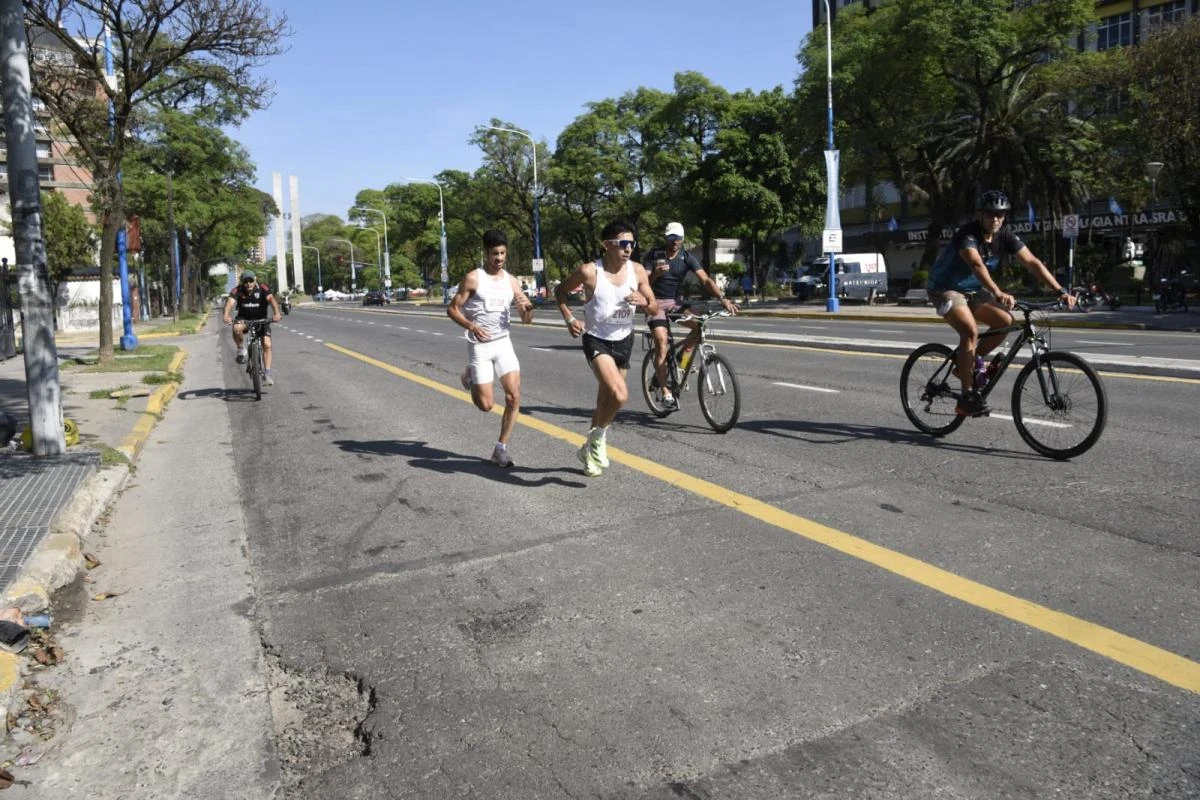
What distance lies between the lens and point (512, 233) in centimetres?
7819

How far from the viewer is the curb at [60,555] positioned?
12.0 ft

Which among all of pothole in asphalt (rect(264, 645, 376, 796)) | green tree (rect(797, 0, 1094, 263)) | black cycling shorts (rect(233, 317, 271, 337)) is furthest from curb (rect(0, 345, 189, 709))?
green tree (rect(797, 0, 1094, 263))

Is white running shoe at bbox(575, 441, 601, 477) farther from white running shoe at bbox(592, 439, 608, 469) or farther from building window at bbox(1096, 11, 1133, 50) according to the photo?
building window at bbox(1096, 11, 1133, 50)

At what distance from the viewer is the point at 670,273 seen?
31.0 feet

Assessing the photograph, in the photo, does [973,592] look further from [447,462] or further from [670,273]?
[670,273]

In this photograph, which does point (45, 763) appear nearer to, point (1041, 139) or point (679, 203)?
point (1041, 139)

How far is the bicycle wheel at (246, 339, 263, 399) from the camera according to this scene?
12453mm

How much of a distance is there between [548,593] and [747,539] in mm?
1209

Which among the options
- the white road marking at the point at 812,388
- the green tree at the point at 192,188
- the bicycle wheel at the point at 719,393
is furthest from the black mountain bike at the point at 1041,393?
the green tree at the point at 192,188

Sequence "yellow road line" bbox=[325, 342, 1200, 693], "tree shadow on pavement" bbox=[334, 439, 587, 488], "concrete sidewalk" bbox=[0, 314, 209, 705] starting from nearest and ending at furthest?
1. "yellow road line" bbox=[325, 342, 1200, 693]
2. "concrete sidewalk" bbox=[0, 314, 209, 705]
3. "tree shadow on pavement" bbox=[334, 439, 587, 488]

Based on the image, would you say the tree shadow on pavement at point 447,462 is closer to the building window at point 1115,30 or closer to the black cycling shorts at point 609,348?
the black cycling shorts at point 609,348

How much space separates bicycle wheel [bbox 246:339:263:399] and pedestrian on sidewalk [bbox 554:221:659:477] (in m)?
7.02

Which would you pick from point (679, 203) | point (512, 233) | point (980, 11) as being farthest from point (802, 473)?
point (512, 233)

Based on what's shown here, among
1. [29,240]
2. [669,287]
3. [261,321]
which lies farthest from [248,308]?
[669,287]
